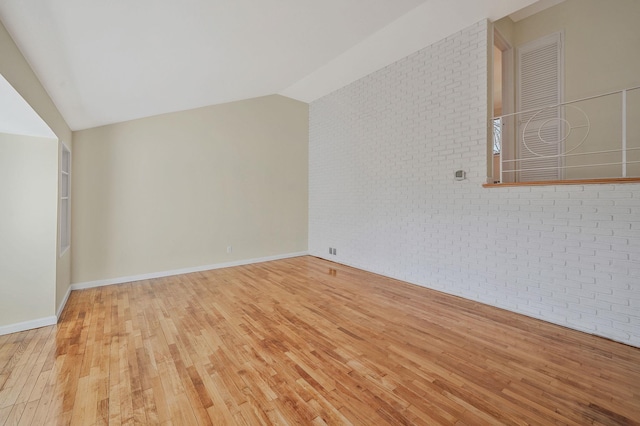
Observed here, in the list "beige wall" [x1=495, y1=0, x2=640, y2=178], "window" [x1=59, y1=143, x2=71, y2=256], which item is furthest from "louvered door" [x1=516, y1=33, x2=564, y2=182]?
"window" [x1=59, y1=143, x2=71, y2=256]

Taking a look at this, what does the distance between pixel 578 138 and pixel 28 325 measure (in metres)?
7.33

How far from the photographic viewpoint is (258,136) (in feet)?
18.5

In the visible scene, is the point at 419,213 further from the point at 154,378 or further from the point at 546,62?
the point at 154,378

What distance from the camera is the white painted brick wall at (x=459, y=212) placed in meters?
2.58

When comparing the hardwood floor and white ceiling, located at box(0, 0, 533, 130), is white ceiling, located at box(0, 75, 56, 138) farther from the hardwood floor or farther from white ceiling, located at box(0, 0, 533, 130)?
the hardwood floor

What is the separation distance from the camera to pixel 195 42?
2545mm

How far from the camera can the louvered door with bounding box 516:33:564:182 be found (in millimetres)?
4145

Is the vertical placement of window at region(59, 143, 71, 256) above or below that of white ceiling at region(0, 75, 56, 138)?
below

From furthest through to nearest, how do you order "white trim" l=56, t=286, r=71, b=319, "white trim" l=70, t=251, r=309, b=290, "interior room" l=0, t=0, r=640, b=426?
"white trim" l=70, t=251, r=309, b=290 → "white trim" l=56, t=286, r=71, b=319 → "interior room" l=0, t=0, r=640, b=426

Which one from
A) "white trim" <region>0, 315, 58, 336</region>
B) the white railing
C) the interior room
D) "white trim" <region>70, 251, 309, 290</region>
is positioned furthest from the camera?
"white trim" <region>70, 251, 309, 290</region>

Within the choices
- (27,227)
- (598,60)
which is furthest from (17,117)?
(598,60)

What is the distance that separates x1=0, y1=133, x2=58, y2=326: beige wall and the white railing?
522cm

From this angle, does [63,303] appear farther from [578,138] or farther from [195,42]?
[578,138]

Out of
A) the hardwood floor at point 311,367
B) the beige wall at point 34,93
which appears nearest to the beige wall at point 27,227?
the beige wall at point 34,93
